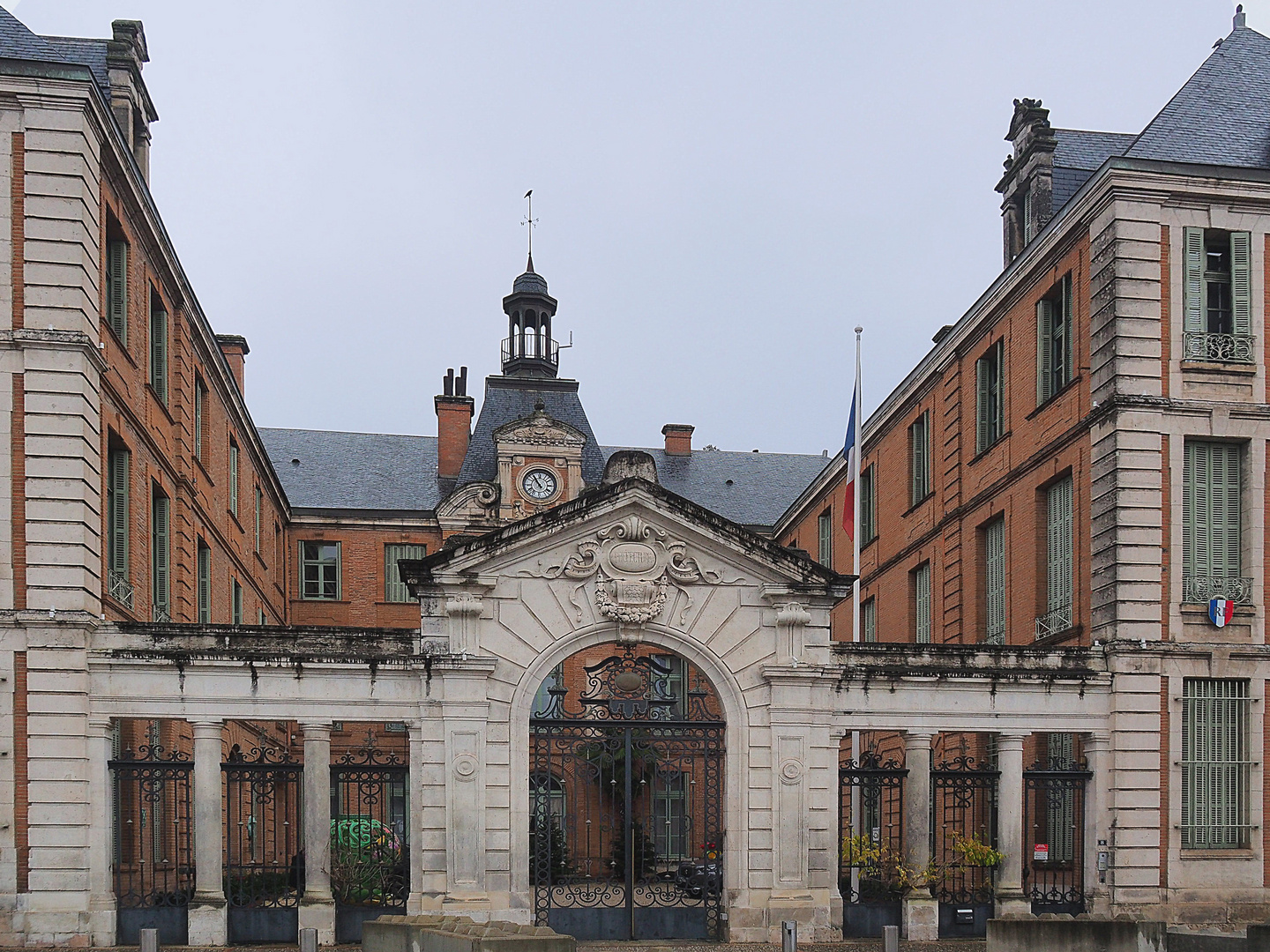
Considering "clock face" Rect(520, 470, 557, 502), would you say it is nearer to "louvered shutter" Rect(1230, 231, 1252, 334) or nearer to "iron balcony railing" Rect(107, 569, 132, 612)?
"iron balcony railing" Rect(107, 569, 132, 612)

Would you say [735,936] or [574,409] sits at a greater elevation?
[574,409]

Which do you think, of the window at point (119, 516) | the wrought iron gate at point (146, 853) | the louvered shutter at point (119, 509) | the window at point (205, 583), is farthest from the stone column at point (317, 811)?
the window at point (205, 583)

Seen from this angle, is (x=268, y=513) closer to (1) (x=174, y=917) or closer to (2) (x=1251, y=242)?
(1) (x=174, y=917)

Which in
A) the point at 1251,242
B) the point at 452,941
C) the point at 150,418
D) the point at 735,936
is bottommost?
the point at 735,936

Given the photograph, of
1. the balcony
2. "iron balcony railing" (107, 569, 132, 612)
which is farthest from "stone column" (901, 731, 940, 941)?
"iron balcony railing" (107, 569, 132, 612)

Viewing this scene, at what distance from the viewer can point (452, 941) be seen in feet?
47.7

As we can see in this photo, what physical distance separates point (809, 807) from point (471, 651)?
16.9 ft

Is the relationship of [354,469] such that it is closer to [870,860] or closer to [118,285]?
[118,285]

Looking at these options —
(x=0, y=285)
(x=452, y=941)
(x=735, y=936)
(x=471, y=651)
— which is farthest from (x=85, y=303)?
(x=735, y=936)

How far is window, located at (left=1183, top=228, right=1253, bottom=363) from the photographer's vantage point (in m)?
23.6

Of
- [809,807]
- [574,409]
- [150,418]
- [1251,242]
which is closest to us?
[809,807]

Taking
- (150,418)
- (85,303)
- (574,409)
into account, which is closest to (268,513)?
(574,409)

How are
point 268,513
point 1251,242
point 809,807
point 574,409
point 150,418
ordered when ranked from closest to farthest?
1. point 809,807
2. point 1251,242
3. point 150,418
4. point 268,513
5. point 574,409

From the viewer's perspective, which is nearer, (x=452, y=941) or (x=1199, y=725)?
(x=452, y=941)
